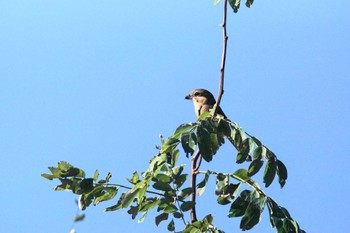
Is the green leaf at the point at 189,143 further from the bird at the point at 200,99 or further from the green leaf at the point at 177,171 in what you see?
the bird at the point at 200,99

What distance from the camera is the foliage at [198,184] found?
3.77m

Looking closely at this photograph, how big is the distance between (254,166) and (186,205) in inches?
22.8

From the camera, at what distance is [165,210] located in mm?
3830

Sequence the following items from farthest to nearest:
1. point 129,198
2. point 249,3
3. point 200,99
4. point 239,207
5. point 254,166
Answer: point 200,99 < point 249,3 < point 254,166 < point 239,207 < point 129,198

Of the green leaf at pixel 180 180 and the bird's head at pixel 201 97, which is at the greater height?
the bird's head at pixel 201 97

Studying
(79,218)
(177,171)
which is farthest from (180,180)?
(79,218)

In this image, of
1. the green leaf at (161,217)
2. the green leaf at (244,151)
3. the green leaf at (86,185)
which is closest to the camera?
the green leaf at (244,151)

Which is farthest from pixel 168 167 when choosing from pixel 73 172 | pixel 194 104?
pixel 194 104

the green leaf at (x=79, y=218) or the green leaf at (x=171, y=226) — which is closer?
the green leaf at (x=79, y=218)

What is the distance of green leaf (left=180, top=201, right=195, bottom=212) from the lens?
3769 millimetres

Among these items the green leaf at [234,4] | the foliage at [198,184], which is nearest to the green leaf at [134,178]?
the foliage at [198,184]

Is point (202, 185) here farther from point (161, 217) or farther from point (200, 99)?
point (200, 99)

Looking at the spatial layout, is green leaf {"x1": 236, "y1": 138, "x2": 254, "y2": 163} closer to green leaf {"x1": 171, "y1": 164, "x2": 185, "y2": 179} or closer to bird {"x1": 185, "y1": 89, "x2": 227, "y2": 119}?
green leaf {"x1": 171, "y1": 164, "x2": 185, "y2": 179}

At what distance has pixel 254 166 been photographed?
13.0 ft
